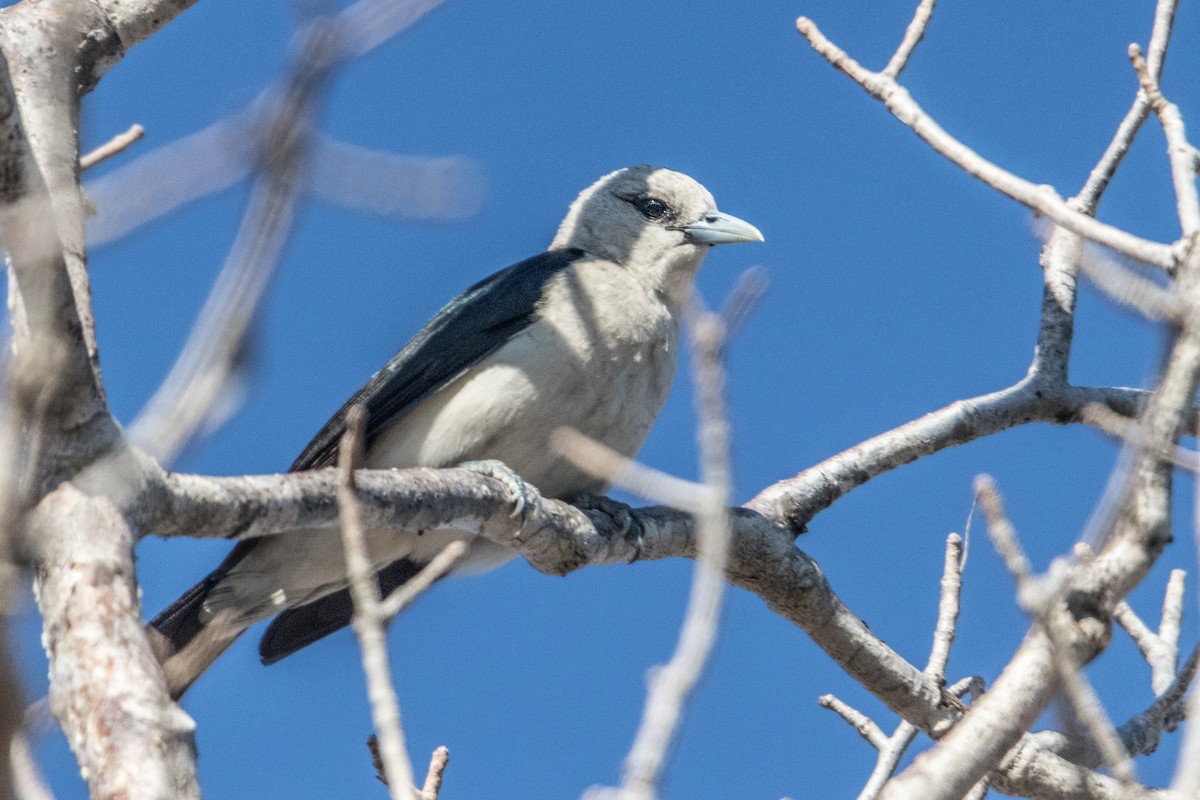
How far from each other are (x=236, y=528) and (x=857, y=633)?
2.52m

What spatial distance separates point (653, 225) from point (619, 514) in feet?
6.30

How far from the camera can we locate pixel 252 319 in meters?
2.05

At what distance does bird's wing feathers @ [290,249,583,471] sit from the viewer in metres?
5.56

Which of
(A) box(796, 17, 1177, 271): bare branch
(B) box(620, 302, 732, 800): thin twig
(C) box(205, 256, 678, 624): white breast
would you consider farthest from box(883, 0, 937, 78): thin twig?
(B) box(620, 302, 732, 800): thin twig

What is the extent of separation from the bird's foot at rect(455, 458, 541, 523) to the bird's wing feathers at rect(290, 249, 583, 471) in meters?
0.67

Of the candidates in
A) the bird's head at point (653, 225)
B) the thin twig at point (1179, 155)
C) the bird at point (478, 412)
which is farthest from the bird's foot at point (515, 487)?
the thin twig at point (1179, 155)

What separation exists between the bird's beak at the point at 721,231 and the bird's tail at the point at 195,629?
268cm

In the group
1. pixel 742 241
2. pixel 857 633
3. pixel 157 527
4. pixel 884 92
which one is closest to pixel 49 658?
pixel 157 527

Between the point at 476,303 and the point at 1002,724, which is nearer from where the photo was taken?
the point at 1002,724

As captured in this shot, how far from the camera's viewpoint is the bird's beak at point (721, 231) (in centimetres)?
653

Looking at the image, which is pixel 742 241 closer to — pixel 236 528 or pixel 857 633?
pixel 857 633

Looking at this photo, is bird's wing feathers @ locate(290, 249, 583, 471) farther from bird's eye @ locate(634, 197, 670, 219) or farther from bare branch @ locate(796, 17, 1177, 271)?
bare branch @ locate(796, 17, 1177, 271)

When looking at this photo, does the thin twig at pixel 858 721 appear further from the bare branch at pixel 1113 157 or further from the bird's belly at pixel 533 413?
the bare branch at pixel 1113 157

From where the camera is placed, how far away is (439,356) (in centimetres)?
571
